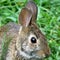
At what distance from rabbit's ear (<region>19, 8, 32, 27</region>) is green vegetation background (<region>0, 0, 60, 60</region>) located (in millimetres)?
939

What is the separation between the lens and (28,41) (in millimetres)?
8164

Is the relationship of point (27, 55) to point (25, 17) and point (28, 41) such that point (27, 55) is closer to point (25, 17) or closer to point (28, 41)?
point (28, 41)

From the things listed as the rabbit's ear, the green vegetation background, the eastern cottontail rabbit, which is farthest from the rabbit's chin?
the green vegetation background

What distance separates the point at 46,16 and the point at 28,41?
61.6 inches

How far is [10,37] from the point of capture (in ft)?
28.7

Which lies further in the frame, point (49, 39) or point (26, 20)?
point (49, 39)

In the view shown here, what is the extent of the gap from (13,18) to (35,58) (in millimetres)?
1512

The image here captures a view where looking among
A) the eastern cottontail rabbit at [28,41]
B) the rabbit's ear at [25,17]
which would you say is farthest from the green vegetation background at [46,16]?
the rabbit's ear at [25,17]

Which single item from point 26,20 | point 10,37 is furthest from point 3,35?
point 26,20

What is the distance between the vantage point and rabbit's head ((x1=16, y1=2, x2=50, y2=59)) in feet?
26.5

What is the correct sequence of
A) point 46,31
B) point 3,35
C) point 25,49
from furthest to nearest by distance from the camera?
point 46,31
point 3,35
point 25,49

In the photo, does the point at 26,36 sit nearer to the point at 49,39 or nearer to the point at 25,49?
the point at 25,49

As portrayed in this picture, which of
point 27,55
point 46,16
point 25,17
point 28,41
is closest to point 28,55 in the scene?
point 27,55

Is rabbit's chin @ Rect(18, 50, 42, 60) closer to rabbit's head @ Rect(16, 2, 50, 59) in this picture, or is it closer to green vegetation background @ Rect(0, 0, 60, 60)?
rabbit's head @ Rect(16, 2, 50, 59)
